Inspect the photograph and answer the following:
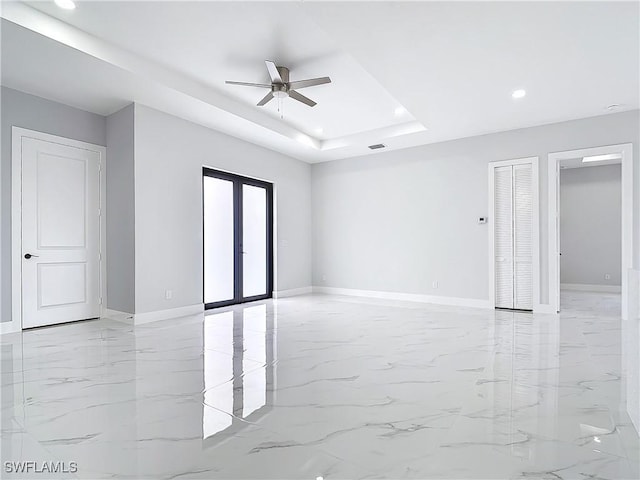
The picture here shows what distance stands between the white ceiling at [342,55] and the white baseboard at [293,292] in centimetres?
337

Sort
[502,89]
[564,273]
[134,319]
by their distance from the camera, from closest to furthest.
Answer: [502,89] → [134,319] → [564,273]

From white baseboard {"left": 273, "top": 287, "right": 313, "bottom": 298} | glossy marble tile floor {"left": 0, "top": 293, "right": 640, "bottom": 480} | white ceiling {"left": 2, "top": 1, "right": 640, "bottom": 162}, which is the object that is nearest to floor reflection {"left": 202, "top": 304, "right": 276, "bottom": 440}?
glossy marble tile floor {"left": 0, "top": 293, "right": 640, "bottom": 480}

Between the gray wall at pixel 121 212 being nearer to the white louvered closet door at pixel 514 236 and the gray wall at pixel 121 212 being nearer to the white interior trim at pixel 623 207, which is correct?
the white louvered closet door at pixel 514 236

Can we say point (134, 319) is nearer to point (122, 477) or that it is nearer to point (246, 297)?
point (246, 297)

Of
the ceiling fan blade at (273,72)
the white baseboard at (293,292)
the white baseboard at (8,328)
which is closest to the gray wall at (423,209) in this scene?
the white baseboard at (293,292)

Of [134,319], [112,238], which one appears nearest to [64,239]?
[112,238]

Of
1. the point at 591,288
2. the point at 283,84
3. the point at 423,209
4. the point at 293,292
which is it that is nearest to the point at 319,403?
the point at 283,84

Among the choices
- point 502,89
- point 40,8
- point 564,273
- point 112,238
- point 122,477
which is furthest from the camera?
point 564,273

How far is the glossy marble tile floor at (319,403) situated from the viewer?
1.70 m

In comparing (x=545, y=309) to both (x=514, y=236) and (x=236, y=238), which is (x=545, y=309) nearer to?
(x=514, y=236)

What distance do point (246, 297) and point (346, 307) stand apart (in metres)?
1.91

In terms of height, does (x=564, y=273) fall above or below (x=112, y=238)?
below

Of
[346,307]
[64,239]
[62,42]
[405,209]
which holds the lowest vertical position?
[346,307]

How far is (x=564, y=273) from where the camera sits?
28.6 feet
